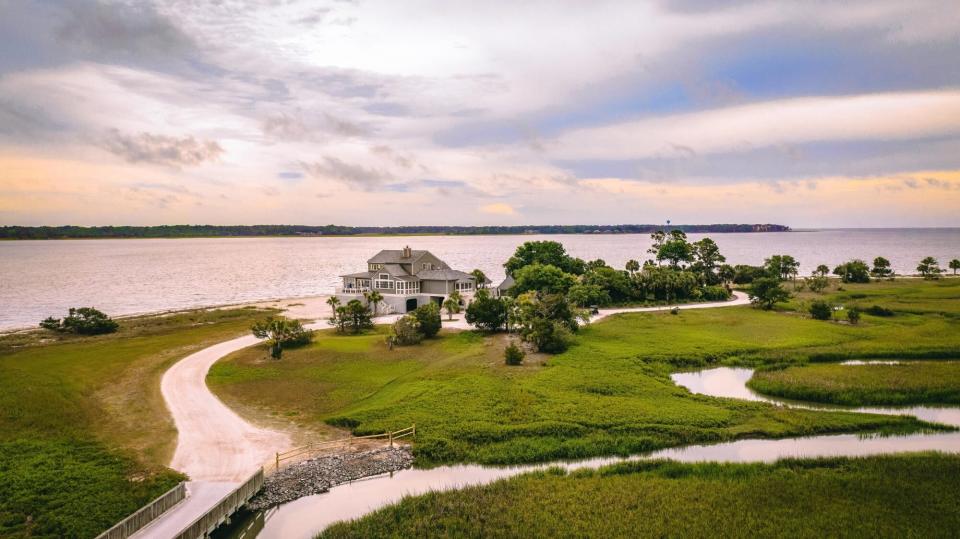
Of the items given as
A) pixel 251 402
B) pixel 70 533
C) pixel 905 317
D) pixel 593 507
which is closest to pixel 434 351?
pixel 251 402

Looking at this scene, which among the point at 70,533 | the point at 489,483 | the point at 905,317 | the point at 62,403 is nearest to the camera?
the point at 70,533

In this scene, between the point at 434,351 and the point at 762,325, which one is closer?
the point at 434,351

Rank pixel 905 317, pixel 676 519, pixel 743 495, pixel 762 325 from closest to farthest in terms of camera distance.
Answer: pixel 676 519
pixel 743 495
pixel 762 325
pixel 905 317

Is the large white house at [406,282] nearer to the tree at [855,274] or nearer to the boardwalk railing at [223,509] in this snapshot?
the boardwalk railing at [223,509]

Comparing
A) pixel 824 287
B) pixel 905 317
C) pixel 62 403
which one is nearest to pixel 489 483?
pixel 62 403

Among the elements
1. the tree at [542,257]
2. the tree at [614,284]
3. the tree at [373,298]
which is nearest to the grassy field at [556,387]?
the tree at [373,298]

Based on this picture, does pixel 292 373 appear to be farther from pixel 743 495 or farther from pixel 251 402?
pixel 743 495
